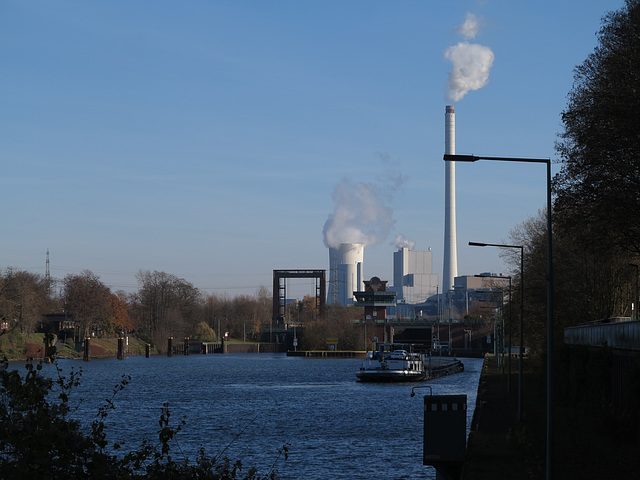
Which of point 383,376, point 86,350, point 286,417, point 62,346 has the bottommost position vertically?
point 383,376

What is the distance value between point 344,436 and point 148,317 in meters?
142

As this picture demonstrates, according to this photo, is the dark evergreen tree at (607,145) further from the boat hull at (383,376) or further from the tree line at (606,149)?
the boat hull at (383,376)

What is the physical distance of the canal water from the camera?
39.6m

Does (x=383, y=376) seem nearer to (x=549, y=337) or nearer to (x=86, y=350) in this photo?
(x=86, y=350)

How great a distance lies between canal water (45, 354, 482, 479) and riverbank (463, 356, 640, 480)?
3.75 m

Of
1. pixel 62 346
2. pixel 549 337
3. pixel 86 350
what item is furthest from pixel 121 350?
pixel 549 337

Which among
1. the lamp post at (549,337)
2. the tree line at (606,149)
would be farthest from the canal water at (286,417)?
the tree line at (606,149)

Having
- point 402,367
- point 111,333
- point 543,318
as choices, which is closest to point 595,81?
point 543,318

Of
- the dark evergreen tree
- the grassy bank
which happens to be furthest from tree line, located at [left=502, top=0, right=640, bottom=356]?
the grassy bank

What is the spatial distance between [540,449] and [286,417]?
1303 inches

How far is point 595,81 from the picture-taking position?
41.7m

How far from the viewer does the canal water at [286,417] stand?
130 feet

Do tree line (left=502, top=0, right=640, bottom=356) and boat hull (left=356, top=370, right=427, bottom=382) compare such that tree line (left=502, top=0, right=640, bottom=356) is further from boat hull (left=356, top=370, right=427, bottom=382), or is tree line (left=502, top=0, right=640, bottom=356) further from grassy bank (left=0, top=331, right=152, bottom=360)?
grassy bank (left=0, top=331, right=152, bottom=360)

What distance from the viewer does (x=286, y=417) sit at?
61656mm
